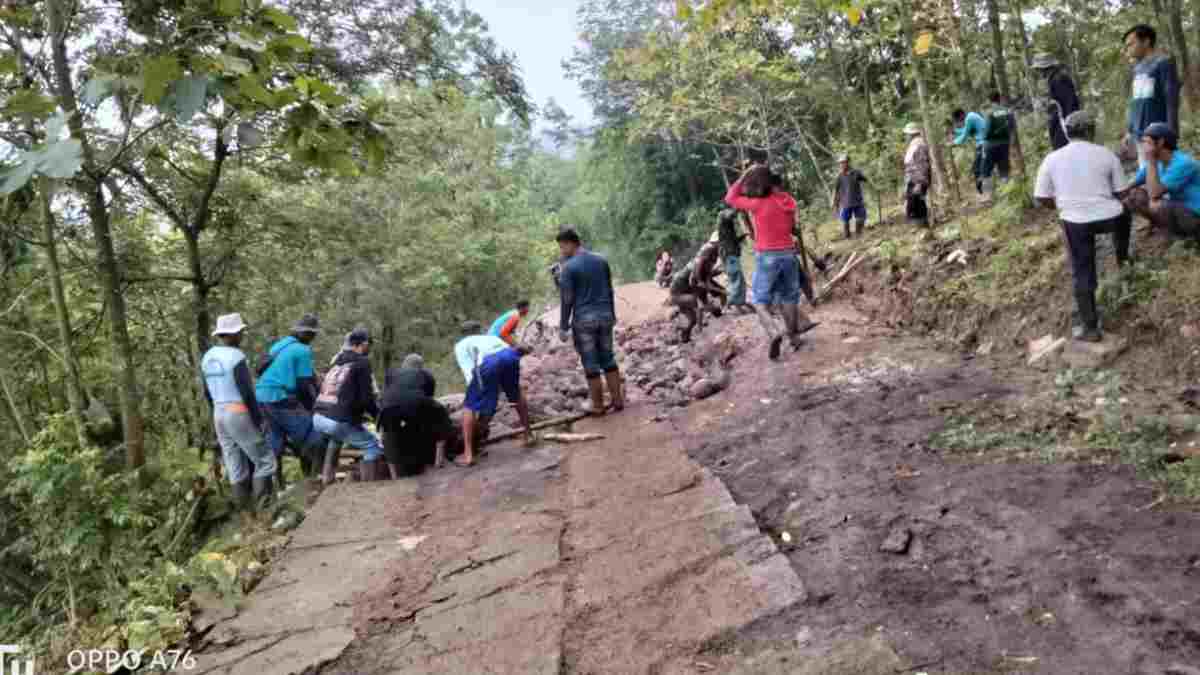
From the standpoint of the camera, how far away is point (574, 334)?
7926 mm

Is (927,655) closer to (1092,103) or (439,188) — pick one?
(1092,103)

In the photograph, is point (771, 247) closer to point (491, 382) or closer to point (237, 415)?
point (491, 382)

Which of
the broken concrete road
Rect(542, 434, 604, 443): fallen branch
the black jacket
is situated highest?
the black jacket

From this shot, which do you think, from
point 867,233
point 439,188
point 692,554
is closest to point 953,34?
point 867,233

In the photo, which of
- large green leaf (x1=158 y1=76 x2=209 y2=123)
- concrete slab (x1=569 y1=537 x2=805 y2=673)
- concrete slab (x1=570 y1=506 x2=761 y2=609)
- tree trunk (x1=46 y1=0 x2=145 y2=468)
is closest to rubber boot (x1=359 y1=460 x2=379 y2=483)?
tree trunk (x1=46 y1=0 x2=145 y2=468)

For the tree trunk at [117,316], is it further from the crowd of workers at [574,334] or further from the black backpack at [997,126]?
the black backpack at [997,126]

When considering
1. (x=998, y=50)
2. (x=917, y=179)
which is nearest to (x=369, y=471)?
(x=917, y=179)

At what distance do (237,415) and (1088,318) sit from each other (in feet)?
22.1

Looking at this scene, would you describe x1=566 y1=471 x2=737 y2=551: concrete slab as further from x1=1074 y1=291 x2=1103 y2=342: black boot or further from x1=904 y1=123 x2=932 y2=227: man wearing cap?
x1=904 y1=123 x2=932 y2=227: man wearing cap

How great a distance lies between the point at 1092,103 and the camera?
13180 millimetres

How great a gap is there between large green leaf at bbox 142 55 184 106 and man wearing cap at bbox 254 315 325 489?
578cm

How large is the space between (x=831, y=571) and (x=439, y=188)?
23.0 metres

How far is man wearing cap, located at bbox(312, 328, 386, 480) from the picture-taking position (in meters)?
6.97

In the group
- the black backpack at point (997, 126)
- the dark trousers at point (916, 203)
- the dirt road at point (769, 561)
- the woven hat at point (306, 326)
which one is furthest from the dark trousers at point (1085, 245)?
the woven hat at point (306, 326)
